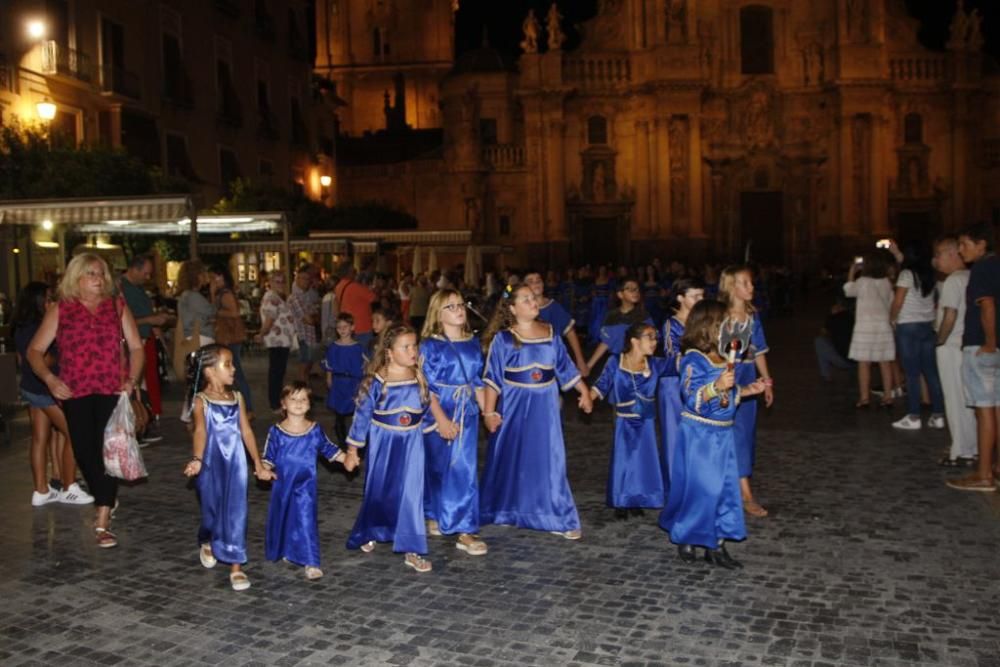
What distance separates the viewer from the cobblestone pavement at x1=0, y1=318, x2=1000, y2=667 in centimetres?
514

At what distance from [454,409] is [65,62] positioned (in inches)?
860

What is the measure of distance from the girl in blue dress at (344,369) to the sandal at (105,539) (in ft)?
12.2

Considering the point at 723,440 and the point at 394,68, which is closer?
the point at 723,440

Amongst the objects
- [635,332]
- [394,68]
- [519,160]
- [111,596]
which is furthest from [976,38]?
[111,596]

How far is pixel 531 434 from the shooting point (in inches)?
285

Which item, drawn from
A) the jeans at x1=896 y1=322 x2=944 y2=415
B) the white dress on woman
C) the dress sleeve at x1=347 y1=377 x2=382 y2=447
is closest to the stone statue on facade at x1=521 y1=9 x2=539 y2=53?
the white dress on woman

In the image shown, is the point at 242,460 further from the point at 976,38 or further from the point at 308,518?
the point at 976,38

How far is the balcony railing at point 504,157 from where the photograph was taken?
149 feet

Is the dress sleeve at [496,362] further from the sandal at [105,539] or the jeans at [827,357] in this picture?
the jeans at [827,357]

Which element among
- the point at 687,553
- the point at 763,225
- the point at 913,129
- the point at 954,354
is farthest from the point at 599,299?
the point at 913,129

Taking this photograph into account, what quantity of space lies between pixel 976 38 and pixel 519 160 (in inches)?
786

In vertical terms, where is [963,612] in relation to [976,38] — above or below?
below

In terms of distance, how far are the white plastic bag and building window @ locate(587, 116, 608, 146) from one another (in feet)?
128

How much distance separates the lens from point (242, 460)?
6445 millimetres
